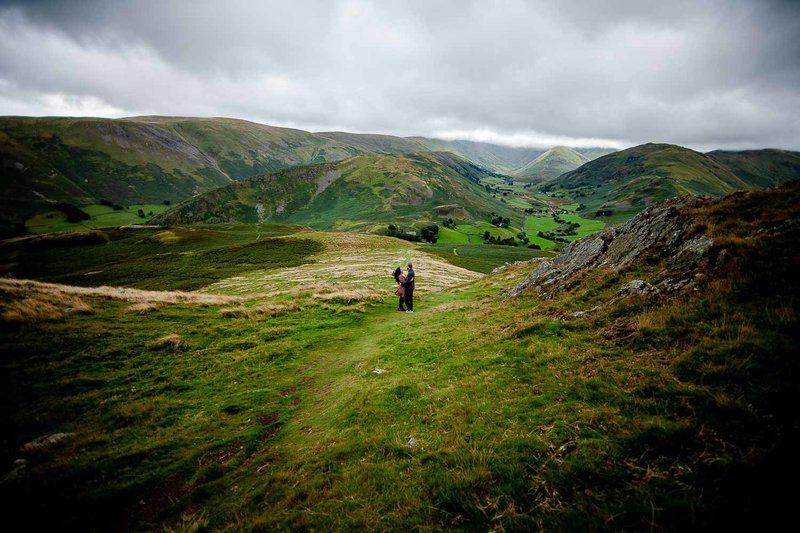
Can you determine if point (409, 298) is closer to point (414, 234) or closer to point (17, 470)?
point (17, 470)

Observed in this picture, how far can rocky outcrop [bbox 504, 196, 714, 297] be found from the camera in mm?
12609

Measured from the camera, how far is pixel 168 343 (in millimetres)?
17609

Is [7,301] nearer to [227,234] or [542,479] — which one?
[542,479]

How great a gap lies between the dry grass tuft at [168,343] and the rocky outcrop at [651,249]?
2104 centimetres

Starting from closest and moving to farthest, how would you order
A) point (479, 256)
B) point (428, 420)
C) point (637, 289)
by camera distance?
point (428, 420), point (637, 289), point (479, 256)

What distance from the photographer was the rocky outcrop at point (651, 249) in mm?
12609

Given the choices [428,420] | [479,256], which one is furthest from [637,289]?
[479,256]

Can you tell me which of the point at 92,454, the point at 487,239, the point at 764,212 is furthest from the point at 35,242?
the point at 487,239

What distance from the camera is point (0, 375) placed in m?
12.9

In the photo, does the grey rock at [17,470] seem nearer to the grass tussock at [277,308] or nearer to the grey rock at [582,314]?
the grass tussock at [277,308]

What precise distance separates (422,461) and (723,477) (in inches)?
211

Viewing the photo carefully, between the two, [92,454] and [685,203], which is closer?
[92,454]

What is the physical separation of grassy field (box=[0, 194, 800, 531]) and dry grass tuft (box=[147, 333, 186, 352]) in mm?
138

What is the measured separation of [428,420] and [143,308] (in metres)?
22.6
